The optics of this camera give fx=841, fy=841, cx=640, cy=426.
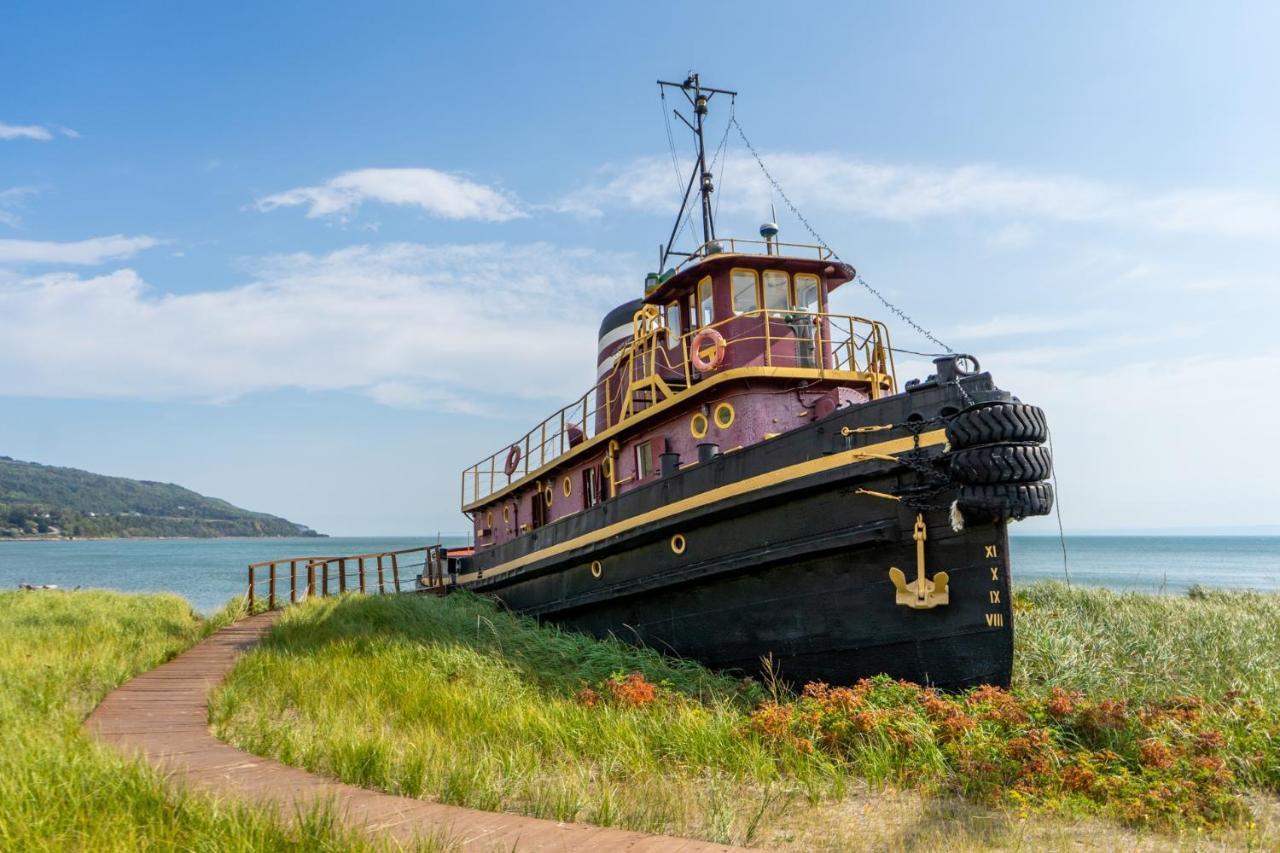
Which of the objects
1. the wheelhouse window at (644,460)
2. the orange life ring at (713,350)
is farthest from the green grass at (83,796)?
the orange life ring at (713,350)

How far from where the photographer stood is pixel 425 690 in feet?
27.4

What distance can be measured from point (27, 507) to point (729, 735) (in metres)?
227

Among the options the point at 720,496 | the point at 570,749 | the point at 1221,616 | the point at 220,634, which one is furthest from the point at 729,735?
the point at 1221,616

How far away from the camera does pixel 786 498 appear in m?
8.53

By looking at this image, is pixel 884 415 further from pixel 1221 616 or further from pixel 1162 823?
pixel 1221 616

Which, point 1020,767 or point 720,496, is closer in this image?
point 1020,767

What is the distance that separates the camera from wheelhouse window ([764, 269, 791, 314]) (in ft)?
37.7

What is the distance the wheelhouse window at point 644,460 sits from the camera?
38.0 feet

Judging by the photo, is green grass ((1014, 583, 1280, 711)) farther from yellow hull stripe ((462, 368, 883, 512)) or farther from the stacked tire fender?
yellow hull stripe ((462, 368, 883, 512))

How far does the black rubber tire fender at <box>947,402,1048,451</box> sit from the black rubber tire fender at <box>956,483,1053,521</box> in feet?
1.26

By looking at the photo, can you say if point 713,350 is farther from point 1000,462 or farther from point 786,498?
point 1000,462

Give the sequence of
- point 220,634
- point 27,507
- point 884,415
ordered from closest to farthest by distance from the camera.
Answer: point 884,415
point 220,634
point 27,507

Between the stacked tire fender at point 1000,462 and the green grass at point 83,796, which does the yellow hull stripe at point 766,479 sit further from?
the green grass at point 83,796

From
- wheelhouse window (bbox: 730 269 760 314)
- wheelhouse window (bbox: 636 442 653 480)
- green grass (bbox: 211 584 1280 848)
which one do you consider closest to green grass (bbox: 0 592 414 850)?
green grass (bbox: 211 584 1280 848)
